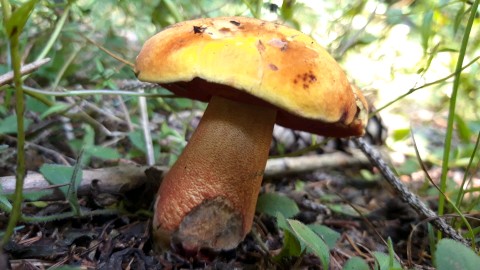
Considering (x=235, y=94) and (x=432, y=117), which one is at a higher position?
(x=432, y=117)

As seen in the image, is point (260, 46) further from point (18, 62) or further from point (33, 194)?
point (33, 194)

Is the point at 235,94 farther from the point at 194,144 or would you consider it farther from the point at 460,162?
the point at 460,162

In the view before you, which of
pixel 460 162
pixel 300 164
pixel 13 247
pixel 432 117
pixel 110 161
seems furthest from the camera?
pixel 432 117

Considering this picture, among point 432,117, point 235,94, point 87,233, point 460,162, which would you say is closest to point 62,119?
Result: point 87,233

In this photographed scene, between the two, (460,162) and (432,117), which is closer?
(460,162)

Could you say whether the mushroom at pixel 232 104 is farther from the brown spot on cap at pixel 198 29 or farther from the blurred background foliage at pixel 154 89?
the blurred background foliage at pixel 154 89

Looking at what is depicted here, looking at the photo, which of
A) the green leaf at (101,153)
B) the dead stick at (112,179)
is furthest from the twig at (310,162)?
the green leaf at (101,153)

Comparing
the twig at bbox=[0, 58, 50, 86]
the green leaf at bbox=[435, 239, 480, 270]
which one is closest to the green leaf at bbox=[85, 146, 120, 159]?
the twig at bbox=[0, 58, 50, 86]
